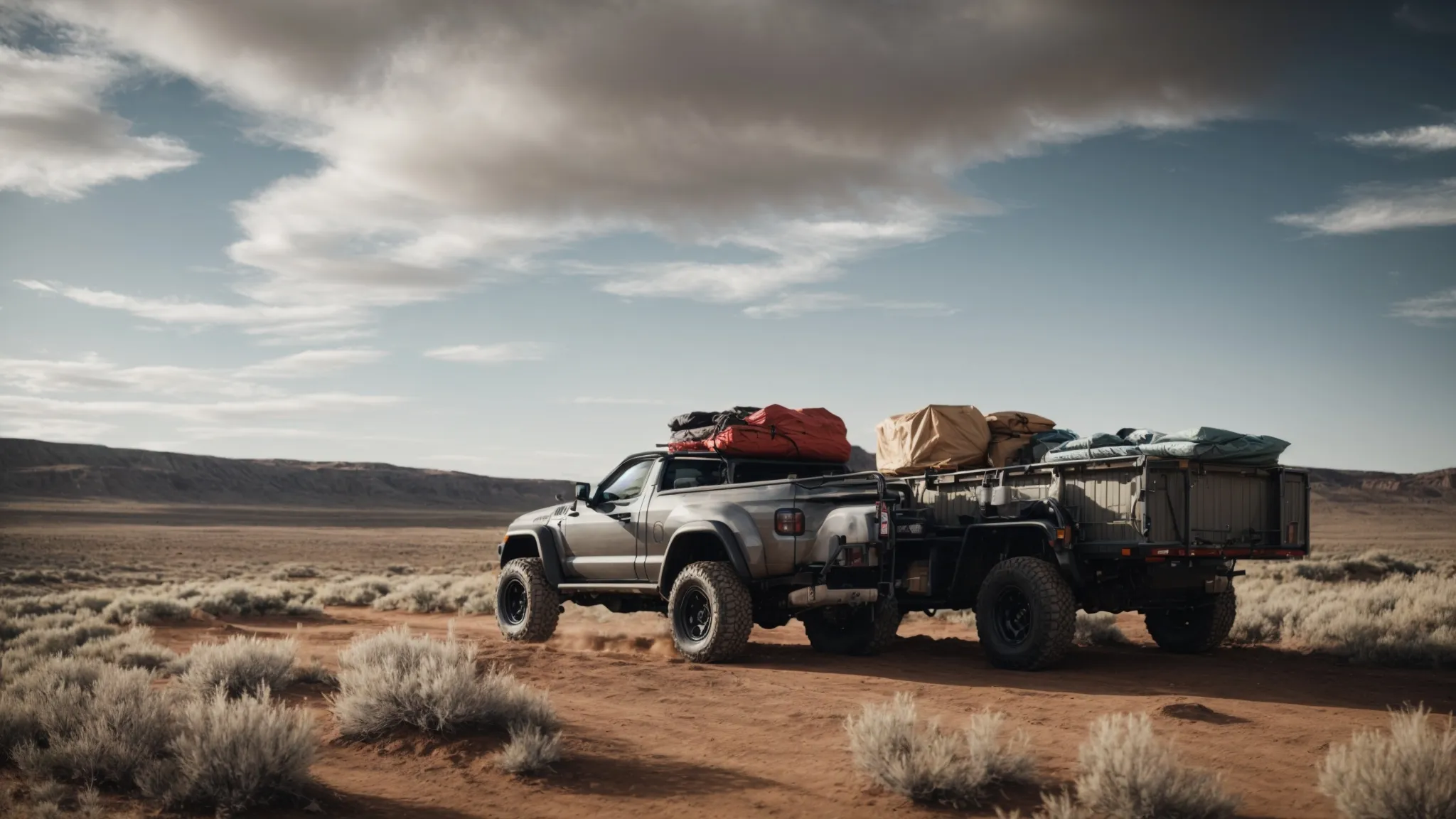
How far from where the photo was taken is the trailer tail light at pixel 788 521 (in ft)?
34.6

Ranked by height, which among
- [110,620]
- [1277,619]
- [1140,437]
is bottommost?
[110,620]

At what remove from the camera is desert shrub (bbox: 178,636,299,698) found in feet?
29.6

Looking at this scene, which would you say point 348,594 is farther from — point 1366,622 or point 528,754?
point 1366,622

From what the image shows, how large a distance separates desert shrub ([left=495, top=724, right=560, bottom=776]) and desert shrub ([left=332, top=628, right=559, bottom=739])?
Answer: 1.02ft

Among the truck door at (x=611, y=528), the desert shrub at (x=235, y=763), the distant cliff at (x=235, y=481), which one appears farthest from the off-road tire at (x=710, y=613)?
the distant cliff at (x=235, y=481)

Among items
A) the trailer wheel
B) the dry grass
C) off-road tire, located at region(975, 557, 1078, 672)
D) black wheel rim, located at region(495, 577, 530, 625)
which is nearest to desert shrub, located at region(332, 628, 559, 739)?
the trailer wheel

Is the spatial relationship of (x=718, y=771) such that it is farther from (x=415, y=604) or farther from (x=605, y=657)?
(x=415, y=604)

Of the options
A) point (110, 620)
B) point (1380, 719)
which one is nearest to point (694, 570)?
point (1380, 719)

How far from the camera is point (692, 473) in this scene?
1202cm

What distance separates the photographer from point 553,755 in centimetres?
682

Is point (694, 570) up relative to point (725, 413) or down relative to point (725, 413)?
down

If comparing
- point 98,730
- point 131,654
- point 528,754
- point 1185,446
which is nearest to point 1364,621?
point 1185,446

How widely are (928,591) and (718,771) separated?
15.1 ft

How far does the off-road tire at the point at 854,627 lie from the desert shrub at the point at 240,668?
5.31 metres
